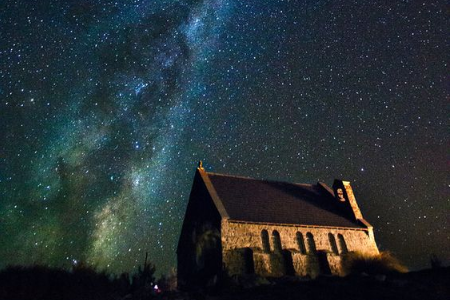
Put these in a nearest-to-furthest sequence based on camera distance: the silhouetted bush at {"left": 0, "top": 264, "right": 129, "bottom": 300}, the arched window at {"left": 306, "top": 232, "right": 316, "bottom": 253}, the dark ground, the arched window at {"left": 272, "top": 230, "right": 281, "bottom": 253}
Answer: the dark ground → the silhouetted bush at {"left": 0, "top": 264, "right": 129, "bottom": 300} → the arched window at {"left": 272, "top": 230, "right": 281, "bottom": 253} → the arched window at {"left": 306, "top": 232, "right": 316, "bottom": 253}

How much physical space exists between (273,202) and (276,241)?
14.7 ft

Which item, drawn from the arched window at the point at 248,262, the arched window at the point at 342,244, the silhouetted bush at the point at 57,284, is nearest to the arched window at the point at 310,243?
the arched window at the point at 342,244

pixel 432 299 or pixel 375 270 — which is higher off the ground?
pixel 375 270

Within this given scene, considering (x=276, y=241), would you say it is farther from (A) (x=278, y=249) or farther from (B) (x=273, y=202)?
(B) (x=273, y=202)

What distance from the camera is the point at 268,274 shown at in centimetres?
2198

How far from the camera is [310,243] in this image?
995 inches

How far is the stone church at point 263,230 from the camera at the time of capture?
22.8 metres

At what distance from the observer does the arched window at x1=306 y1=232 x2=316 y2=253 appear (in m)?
24.9

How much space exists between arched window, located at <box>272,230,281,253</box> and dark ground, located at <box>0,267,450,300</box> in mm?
6712

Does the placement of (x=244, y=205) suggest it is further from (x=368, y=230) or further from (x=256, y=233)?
(x=368, y=230)

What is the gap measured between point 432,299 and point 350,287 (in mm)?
3086

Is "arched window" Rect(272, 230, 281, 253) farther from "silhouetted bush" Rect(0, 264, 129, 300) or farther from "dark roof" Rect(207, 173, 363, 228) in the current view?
"silhouetted bush" Rect(0, 264, 129, 300)

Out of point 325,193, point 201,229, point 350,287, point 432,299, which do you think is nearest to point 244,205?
point 201,229

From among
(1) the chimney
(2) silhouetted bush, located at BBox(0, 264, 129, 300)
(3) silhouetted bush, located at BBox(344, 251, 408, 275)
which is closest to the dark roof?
(1) the chimney
